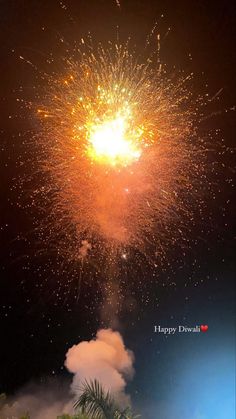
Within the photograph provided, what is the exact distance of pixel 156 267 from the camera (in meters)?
4.25

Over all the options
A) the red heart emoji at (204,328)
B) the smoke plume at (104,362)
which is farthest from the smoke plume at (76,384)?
the red heart emoji at (204,328)

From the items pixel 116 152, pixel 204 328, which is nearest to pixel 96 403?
pixel 204 328

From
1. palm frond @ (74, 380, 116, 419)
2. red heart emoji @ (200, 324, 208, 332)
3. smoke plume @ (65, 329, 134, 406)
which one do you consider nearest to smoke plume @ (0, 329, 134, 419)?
smoke plume @ (65, 329, 134, 406)

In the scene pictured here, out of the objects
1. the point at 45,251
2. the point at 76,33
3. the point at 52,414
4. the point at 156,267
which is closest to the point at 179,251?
the point at 156,267

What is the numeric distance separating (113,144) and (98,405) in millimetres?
2444

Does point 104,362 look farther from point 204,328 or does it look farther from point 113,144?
point 113,144

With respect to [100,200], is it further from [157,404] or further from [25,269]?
[157,404]

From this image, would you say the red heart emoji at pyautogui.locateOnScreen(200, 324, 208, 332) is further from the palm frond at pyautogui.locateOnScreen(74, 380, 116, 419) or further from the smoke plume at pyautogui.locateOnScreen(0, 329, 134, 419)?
the palm frond at pyautogui.locateOnScreen(74, 380, 116, 419)

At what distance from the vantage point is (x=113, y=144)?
12.7ft

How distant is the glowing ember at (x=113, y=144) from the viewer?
152 inches

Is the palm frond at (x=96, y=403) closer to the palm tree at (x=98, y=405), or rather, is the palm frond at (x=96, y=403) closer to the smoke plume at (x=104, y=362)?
the palm tree at (x=98, y=405)

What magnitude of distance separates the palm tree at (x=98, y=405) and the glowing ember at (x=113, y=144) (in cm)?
218

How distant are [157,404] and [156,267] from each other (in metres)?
1.50

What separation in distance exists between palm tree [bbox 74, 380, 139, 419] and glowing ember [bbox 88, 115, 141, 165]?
2.18m
